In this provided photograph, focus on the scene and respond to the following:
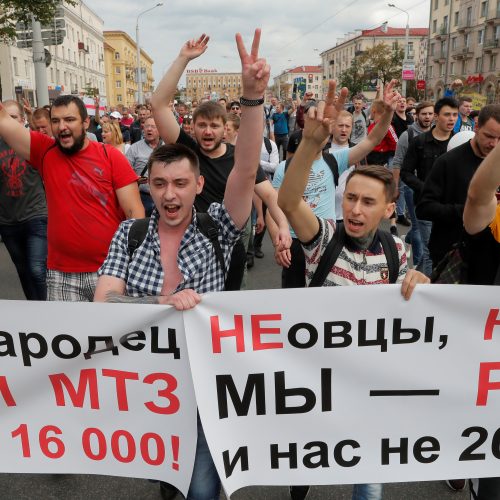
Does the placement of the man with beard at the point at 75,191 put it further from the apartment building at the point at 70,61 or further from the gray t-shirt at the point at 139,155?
the apartment building at the point at 70,61

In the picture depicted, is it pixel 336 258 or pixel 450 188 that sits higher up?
pixel 450 188

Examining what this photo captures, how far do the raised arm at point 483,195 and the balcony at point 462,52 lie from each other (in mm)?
65871

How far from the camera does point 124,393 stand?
7.34ft

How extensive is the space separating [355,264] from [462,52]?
2646 inches

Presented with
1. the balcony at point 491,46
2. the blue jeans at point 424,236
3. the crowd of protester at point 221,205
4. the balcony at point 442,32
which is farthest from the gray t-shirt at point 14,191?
the balcony at point 442,32

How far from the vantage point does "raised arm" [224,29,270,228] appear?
2.08m

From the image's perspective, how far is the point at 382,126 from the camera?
3613mm

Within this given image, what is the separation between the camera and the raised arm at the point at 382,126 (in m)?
3.43

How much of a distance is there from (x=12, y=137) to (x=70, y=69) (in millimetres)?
71761

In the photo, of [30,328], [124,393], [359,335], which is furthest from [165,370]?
[359,335]

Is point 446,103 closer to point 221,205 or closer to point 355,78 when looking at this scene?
point 221,205

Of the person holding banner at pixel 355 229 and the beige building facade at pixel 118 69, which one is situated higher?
the beige building facade at pixel 118 69

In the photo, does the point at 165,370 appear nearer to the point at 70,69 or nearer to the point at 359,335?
the point at 359,335

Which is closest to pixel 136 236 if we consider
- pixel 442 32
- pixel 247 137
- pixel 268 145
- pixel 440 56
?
pixel 247 137
